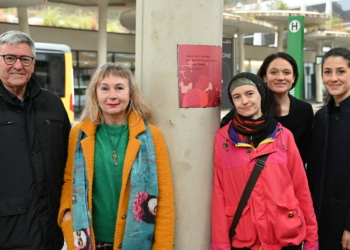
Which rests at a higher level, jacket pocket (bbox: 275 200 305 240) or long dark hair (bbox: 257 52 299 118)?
long dark hair (bbox: 257 52 299 118)

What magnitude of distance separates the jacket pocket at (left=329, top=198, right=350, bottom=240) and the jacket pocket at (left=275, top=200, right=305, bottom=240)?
1.46 ft

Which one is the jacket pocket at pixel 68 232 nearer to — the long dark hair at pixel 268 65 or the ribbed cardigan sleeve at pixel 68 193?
the ribbed cardigan sleeve at pixel 68 193

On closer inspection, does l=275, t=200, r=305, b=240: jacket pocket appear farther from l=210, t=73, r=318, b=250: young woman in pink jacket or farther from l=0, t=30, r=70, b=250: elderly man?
l=0, t=30, r=70, b=250: elderly man

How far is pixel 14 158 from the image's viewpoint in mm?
2229

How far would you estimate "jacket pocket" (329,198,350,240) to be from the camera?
248 centimetres

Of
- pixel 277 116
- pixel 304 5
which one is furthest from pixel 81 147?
pixel 304 5

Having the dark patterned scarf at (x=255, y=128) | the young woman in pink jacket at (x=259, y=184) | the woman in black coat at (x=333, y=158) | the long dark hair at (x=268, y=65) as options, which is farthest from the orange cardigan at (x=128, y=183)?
the woman in black coat at (x=333, y=158)

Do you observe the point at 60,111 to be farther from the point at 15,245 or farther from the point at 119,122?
the point at 15,245

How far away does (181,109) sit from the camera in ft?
7.93

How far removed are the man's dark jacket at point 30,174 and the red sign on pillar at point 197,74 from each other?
866 millimetres

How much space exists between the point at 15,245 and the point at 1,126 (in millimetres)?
703

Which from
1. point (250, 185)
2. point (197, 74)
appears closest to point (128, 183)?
point (250, 185)

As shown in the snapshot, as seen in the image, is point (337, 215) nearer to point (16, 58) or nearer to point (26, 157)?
point (26, 157)

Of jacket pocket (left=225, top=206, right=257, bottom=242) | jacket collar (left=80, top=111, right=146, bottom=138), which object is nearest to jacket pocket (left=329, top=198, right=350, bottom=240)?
jacket pocket (left=225, top=206, right=257, bottom=242)
